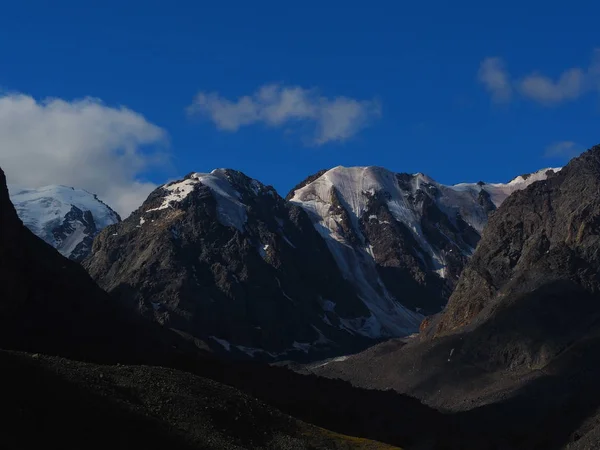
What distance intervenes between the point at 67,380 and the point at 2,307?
94.0 meters

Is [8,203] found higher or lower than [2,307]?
higher

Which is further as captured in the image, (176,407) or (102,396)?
(176,407)

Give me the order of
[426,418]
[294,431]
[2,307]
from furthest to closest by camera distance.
Result: [426,418] < [2,307] < [294,431]

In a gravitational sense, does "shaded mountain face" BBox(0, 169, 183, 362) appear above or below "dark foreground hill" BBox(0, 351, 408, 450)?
above

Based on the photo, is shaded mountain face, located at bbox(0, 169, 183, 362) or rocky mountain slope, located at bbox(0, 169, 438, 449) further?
shaded mountain face, located at bbox(0, 169, 183, 362)

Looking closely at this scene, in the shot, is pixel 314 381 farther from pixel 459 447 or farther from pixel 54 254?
pixel 54 254

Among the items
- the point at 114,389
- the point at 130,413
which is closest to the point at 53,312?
the point at 114,389

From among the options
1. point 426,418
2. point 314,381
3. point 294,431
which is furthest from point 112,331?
point 294,431

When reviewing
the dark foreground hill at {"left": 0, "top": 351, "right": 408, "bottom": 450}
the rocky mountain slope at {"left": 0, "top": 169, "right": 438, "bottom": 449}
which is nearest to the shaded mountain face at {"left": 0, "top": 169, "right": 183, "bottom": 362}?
the rocky mountain slope at {"left": 0, "top": 169, "right": 438, "bottom": 449}

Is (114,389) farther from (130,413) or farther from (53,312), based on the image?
(53,312)

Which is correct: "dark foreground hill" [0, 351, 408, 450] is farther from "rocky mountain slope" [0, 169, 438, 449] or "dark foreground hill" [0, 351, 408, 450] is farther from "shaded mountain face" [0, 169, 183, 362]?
"shaded mountain face" [0, 169, 183, 362]

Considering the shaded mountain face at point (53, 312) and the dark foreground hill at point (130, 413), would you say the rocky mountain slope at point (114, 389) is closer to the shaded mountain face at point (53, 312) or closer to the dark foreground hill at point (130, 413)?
the dark foreground hill at point (130, 413)

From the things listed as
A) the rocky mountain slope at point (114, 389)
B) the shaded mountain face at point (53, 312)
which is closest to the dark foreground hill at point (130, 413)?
the rocky mountain slope at point (114, 389)

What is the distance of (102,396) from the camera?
74.4 meters
